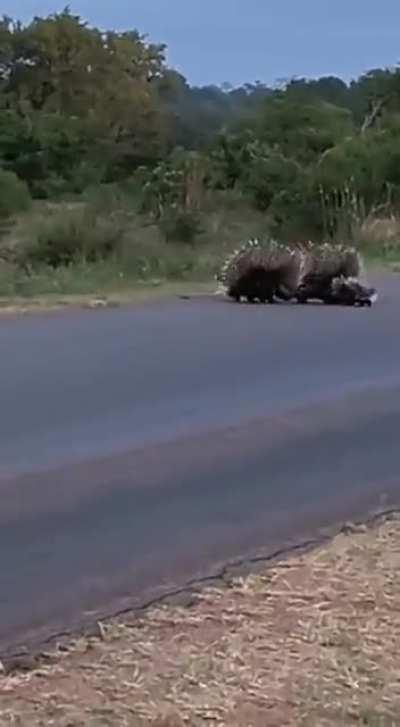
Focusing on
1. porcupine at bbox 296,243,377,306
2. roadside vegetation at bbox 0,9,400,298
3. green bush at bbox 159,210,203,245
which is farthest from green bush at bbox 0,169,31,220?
porcupine at bbox 296,243,377,306

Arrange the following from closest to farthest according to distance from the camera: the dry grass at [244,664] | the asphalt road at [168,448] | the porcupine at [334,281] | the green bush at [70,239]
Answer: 1. the dry grass at [244,664]
2. the asphalt road at [168,448]
3. the porcupine at [334,281]
4. the green bush at [70,239]

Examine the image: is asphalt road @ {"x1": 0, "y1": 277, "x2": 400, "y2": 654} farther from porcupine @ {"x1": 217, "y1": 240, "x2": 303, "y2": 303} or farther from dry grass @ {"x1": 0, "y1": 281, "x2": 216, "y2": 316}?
porcupine @ {"x1": 217, "y1": 240, "x2": 303, "y2": 303}

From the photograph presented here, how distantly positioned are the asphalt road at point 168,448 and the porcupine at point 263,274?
1884mm

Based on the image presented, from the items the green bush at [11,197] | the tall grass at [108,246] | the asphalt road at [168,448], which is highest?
the green bush at [11,197]

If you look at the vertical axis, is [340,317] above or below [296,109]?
below

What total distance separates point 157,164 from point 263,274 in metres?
19.6

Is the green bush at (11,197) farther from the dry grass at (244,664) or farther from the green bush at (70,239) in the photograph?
the dry grass at (244,664)

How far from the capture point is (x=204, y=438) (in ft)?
32.7

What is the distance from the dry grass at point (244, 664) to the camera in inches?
194

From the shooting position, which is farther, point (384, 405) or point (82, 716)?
point (384, 405)

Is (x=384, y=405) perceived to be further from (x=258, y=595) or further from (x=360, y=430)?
(x=258, y=595)

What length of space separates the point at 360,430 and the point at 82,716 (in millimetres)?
5814

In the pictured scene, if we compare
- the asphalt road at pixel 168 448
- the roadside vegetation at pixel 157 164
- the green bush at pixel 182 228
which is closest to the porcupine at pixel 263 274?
the roadside vegetation at pixel 157 164

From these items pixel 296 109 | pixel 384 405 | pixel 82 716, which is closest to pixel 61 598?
pixel 82 716
